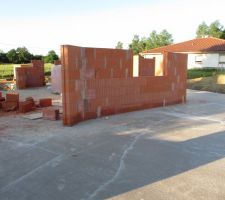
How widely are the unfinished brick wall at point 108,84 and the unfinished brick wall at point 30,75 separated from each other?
1086cm

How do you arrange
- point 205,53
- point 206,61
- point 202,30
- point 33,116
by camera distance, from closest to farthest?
point 33,116
point 205,53
point 206,61
point 202,30

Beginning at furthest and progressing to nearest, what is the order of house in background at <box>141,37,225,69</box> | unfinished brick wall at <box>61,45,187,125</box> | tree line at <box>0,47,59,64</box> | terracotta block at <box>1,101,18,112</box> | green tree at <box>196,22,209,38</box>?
1. green tree at <box>196,22,209,38</box>
2. tree line at <box>0,47,59,64</box>
3. house in background at <box>141,37,225,69</box>
4. terracotta block at <box>1,101,18,112</box>
5. unfinished brick wall at <box>61,45,187,125</box>

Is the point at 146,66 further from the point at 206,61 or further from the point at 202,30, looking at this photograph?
the point at 202,30

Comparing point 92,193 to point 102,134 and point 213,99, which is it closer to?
point 102,134

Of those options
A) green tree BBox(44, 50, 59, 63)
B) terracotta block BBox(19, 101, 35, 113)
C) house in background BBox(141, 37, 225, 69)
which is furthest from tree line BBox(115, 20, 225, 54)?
terracotta block BBox(19, 101, 35, 113)

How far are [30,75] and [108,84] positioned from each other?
460 inches

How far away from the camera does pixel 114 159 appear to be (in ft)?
17.1

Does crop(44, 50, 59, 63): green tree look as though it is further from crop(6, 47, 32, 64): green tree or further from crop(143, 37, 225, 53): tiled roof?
crop(143, 37, 225, 53): tiled roof

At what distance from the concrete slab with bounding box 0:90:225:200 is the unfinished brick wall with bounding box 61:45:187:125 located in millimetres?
621

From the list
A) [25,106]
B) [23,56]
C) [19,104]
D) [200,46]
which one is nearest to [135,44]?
[23,56]

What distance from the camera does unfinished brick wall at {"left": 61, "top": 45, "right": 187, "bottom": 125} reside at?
766 centimetres

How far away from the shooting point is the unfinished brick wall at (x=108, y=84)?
7664 mm

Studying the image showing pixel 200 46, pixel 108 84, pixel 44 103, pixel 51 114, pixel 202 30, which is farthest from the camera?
pixel 202 30

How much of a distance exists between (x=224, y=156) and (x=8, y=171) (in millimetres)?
4139
